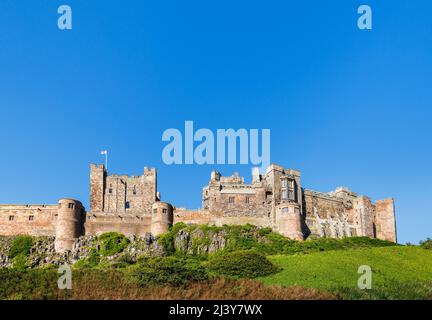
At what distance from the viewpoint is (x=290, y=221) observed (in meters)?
72.1

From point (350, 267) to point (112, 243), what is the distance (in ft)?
95.3

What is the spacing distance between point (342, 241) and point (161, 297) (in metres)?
42.0

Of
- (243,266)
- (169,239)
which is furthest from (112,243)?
(243,266)

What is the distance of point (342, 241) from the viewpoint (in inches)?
2884

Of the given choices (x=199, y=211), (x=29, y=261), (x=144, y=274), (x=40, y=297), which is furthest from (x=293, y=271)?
(x=29, y=261)

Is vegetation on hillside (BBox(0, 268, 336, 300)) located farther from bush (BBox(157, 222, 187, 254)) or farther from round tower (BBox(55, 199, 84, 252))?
round tower (BBox(55, 199, 84, 252))

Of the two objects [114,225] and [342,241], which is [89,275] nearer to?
[114,225]


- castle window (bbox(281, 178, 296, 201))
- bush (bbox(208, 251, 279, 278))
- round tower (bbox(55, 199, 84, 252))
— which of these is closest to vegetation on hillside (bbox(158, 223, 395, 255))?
castle window (bbox(281, 178, 296, 201))

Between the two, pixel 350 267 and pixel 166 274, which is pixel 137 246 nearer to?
pixel 350 267

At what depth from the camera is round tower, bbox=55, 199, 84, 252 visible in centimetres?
7150

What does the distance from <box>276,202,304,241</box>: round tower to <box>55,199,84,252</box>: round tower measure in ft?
79.8

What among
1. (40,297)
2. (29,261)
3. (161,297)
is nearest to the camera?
(161,297)

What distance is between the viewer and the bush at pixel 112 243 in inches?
2717

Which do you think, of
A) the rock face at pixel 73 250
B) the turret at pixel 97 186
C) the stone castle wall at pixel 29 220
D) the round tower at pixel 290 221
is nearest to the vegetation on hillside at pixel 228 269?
the rock face at pixel 73 250
